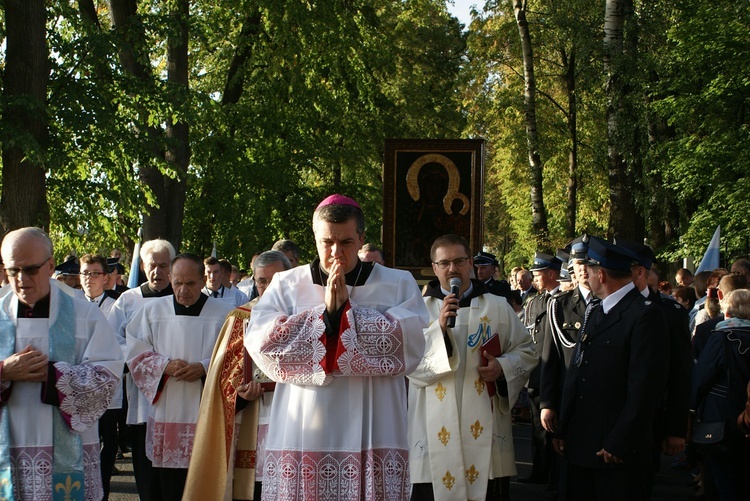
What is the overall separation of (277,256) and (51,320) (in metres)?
2.82

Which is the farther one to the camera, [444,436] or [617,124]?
[617,124]

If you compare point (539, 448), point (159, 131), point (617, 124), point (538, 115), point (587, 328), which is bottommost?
point (539, 448)

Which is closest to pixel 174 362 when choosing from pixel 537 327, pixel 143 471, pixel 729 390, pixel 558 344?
pixel 143 471

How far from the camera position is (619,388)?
6223 millimetres

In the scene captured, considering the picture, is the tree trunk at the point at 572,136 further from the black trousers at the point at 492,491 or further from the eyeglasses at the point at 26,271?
the eyeglasses at the point at 26,271

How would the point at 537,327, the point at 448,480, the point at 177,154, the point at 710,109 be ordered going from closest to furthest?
the point at 448,480 < the point at 537,327 < the point at 177,154 < the point at 710,109

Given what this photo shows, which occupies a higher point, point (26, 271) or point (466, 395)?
point (26, 271)

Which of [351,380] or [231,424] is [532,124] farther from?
[351,380]

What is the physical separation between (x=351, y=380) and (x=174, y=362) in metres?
2.55

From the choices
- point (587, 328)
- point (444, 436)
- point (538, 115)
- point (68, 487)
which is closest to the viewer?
point (68, 487)

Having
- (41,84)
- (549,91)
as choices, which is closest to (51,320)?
(41,84)

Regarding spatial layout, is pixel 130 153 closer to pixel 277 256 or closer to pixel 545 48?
pixel 277 256

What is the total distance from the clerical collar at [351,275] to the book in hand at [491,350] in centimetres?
219

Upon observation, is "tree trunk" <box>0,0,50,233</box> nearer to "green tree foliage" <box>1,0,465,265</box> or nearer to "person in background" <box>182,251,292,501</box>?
"green tree foliage" <box>1,0,465,265</box>
